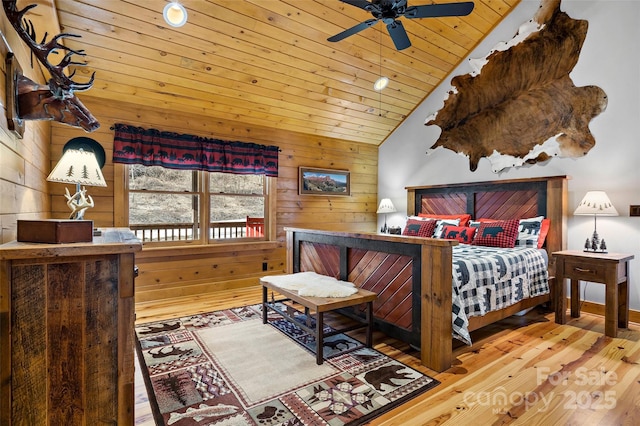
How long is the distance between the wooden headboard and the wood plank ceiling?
1.53 metres

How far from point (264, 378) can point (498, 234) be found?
3040 millimetres

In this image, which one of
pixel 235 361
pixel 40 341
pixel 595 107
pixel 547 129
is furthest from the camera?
pixel 547 129

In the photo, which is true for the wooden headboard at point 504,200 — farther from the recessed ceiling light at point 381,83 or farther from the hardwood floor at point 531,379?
the recessed ceiling light at point 381,83

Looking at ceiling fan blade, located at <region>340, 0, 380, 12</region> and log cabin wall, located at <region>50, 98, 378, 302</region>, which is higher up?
ceiling fan blade, located at <region>340, 0, 380, 12</region>

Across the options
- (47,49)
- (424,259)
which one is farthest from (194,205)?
(424,259)

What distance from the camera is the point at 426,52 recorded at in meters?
4.22

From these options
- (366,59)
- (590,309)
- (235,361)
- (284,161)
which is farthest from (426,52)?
(235,361)

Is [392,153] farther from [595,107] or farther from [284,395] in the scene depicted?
[284,395]

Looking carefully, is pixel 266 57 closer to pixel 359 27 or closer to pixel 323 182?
pixel 359 27

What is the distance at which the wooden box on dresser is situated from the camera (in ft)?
4.15

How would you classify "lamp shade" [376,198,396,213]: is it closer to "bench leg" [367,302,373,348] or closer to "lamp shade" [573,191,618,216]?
"lamp shade" [573,191,618,216]

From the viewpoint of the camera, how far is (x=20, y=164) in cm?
194

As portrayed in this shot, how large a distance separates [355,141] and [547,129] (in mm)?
2771

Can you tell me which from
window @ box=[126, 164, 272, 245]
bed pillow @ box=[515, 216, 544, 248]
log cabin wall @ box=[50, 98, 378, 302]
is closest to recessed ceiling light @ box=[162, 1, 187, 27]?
log cabin wall @ box=[50, 98, 378, 302]
